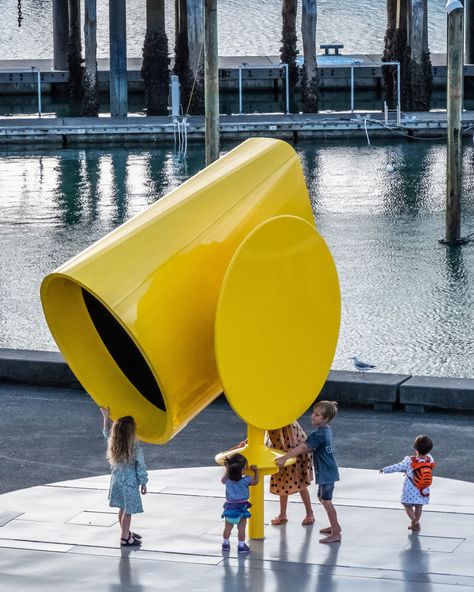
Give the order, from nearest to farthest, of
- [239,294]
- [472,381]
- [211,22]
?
[239,294] → [472,381] → [211,22]

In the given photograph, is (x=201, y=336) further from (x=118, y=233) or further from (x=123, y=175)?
(x=123, y=175)

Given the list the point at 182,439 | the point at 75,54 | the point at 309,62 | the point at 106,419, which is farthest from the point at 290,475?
the point at 75,54

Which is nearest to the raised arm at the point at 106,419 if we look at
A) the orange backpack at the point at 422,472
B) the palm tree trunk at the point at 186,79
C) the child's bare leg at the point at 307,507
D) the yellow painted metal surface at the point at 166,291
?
the yellow painted metal surface at the point at 166,291

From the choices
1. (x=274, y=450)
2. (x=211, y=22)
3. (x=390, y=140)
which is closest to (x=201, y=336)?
(x=274, y=450)

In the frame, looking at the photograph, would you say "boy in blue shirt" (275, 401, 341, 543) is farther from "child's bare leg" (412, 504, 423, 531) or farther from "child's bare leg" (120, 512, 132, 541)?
"child's bare leg" (120, 512, 132, 541)

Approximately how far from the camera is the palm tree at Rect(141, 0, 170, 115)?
3659 cm

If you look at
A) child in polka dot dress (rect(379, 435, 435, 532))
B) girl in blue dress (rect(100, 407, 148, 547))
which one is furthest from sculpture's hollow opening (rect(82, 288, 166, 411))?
child in polka dot dress (rect(379, 435, 435, 532))

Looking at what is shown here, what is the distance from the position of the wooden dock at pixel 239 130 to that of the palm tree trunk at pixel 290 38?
5321mm

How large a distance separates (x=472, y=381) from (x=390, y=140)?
22.1 meters

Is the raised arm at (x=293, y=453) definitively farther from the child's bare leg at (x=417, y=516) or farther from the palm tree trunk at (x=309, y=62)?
the palm tree trunk at (x=309, y=62)

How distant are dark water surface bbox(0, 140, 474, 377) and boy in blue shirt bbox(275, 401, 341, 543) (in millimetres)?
5641

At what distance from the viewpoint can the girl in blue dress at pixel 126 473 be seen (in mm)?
7777

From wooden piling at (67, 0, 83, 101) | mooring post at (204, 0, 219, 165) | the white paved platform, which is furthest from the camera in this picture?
wooden piling at (67, 0, 83, 101)

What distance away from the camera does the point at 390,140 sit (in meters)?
32.8
